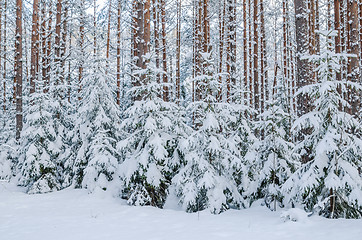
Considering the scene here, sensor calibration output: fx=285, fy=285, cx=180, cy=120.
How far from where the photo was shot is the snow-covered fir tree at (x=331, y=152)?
18.9 ft

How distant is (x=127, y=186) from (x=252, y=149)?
4199 mm

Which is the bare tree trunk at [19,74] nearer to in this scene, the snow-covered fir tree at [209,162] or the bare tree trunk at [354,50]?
the snow-covered fir tree at [209,162]

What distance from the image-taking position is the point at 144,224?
6.41m

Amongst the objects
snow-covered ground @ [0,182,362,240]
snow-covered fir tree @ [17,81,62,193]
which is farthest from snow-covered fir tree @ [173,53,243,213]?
snow-covered fir tree @ [17,81,62,193]

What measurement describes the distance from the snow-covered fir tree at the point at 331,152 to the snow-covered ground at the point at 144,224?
52cm

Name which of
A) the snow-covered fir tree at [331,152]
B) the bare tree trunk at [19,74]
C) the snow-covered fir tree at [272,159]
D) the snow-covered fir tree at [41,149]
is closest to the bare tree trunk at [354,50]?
the snow-covered fir tree at [272,159]

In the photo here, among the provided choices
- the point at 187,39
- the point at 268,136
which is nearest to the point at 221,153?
the point at 268,136

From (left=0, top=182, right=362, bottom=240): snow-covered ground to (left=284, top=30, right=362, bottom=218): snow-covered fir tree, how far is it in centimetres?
52

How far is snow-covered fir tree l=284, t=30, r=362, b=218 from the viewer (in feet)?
18.9

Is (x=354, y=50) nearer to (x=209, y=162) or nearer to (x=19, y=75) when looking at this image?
(x=209, y=162)

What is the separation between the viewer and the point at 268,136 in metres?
8.35

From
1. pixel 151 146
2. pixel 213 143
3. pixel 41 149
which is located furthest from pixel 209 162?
pixel 41 149

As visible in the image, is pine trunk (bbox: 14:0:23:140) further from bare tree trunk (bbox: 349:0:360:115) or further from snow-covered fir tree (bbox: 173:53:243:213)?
bare tree trunk (bbox: 349:0:360:115)

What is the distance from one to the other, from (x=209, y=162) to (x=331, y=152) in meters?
3.38
